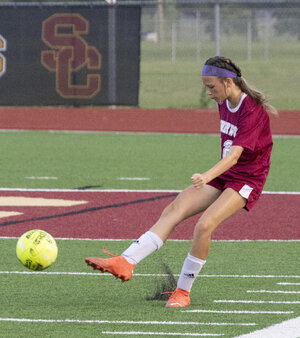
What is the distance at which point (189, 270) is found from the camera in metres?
7.77

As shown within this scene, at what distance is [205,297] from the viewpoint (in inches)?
320

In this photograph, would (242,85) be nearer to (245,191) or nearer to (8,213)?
(245,191)

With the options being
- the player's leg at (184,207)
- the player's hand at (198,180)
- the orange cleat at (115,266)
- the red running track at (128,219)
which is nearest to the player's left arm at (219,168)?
the player's hand at (198,180)

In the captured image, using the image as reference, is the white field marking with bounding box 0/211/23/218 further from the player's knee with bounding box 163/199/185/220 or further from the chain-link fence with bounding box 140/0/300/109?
the chain-link fence with bounding box 140/0/300/109

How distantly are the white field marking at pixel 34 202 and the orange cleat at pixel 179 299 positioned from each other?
593 centimetres

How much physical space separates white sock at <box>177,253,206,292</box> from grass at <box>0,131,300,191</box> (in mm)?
7624

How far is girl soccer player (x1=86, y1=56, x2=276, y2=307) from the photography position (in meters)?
7.73

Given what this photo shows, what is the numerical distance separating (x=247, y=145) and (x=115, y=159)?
39.4ft

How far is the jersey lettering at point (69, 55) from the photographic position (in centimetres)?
2734

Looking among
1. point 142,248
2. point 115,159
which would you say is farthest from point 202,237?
point 115,159

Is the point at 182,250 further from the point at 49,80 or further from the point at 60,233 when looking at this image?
the point at 49,80

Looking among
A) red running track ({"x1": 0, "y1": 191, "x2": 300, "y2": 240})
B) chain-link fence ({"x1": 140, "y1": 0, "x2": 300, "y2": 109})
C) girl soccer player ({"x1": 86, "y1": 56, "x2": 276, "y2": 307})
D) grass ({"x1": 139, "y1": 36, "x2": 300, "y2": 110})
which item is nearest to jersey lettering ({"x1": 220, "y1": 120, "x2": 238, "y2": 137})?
girl soccer player ({"x1": 86, "y1": 56, "x2": 276, "y2": 307})

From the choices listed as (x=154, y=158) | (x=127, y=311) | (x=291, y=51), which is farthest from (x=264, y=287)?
(x=291, y=51)

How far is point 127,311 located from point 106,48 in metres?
20.2
